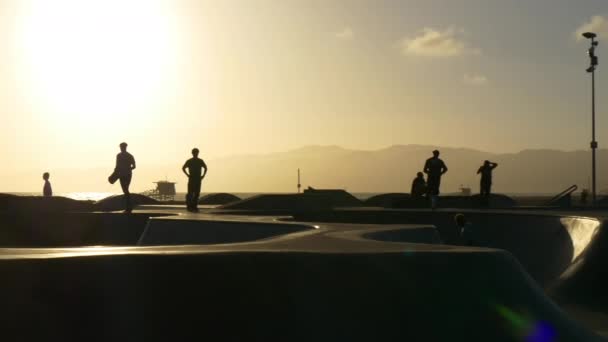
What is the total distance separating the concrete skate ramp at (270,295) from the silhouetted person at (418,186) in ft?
54.7

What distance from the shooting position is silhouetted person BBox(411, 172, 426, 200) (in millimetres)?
22984

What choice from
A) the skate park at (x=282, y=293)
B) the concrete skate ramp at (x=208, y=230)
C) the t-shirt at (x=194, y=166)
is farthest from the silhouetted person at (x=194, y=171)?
the skate park at (x=282, y=293)

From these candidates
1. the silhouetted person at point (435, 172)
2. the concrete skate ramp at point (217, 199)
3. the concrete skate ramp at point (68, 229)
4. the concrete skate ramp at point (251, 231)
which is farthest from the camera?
the concrete skate ramp at point (217, 199)

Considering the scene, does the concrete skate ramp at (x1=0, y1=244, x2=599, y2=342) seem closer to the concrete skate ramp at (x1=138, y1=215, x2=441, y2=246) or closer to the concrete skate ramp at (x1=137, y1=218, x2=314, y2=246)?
the concrete skate ramp at (x1=138, y1=215, x2=441, y2=246)

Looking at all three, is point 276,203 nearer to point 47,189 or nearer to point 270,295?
point 47,189

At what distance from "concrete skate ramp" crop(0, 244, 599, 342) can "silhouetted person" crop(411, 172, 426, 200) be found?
54.7 feet

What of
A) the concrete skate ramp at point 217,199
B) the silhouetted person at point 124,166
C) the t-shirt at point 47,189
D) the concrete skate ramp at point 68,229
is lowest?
the concrete skate ramp at point 68,229

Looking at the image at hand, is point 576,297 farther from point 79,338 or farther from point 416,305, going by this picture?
point 79,338

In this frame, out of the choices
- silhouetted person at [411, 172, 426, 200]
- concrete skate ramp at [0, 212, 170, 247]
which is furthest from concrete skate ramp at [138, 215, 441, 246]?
silhouetted person at [411, 172, 426, 200]

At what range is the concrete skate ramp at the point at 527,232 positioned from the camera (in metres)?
13.2

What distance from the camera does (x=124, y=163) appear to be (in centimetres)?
1522

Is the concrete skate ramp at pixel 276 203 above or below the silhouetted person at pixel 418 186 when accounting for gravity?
below

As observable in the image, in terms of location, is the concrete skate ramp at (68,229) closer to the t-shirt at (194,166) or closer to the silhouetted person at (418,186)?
the t-shirt at (194,166)

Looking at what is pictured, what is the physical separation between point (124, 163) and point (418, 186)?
37.5 feet
